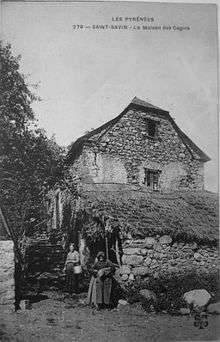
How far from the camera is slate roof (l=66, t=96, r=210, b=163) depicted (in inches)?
152

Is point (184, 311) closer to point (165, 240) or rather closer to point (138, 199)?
point (165, 240)

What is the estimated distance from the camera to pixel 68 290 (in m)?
3.79

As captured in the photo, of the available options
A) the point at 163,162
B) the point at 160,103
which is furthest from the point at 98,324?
the point at 160,103

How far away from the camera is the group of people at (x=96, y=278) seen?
12.4 ft

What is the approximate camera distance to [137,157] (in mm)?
4016

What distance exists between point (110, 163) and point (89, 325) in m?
1.45

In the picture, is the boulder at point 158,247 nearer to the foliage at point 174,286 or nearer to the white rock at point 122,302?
the foliage at point 174,286

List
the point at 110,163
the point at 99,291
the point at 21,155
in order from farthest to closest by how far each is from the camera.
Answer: the point at 110,163, the point at 21,155, the point at 99,291

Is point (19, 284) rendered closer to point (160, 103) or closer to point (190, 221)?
point (190, 221)

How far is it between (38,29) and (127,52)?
0.84 m

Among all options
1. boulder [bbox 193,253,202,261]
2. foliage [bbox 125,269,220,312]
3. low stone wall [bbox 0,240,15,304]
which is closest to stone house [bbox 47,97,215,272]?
boulder [bbox 193,253,202,261]

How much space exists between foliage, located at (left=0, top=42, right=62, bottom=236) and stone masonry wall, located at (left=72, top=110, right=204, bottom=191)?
0.30 meters

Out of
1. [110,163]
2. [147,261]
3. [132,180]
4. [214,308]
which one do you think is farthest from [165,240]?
[110,163]

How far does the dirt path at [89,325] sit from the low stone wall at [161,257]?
35cm
